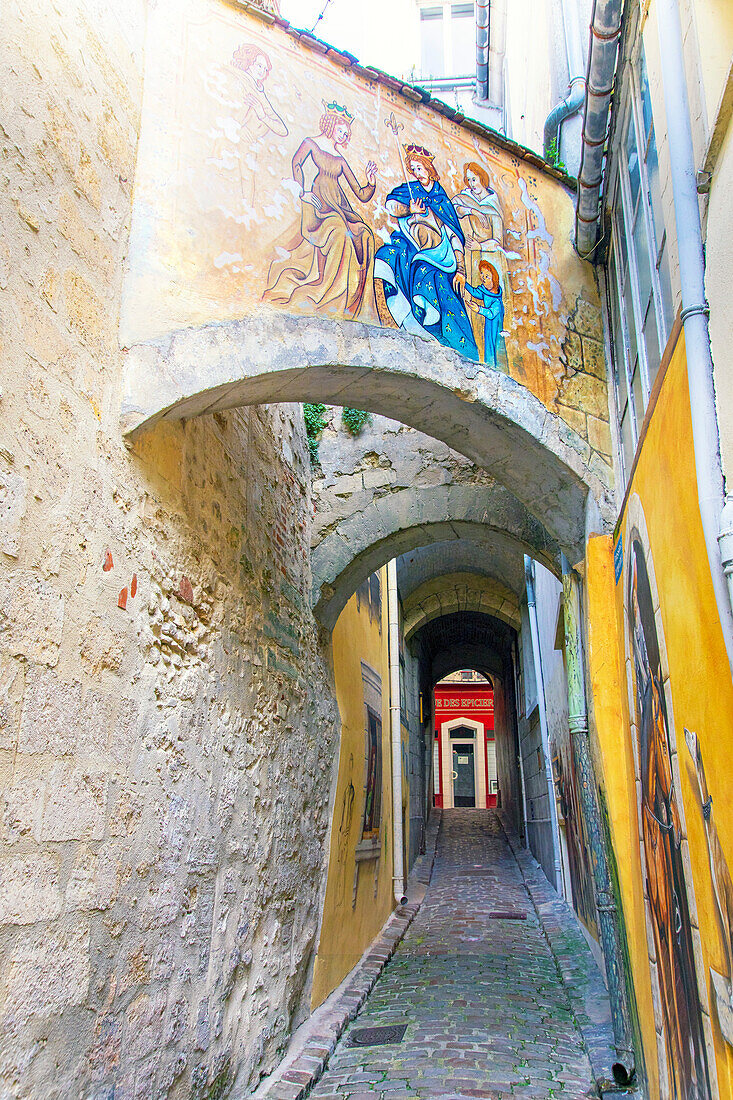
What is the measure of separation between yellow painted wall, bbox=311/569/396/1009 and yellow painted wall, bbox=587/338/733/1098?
2638 millimetres

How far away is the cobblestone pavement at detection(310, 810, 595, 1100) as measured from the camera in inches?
151

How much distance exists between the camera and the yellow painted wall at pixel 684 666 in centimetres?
178

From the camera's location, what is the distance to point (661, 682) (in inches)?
95.7

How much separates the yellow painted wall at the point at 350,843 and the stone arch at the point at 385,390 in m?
2.50

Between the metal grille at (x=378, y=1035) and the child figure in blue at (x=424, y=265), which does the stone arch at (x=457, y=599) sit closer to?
the metal grille at (x=378, y=1035)

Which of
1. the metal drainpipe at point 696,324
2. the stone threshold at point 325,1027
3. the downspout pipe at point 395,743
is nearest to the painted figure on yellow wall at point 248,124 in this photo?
the metal drainpipe at point 696,324

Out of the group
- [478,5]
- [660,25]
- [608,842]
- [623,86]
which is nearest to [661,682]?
[608,842]

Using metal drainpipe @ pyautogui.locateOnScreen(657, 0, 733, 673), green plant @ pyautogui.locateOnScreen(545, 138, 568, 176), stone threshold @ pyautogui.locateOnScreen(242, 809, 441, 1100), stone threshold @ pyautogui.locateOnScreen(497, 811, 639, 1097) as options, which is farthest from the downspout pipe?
metal drainpipe @ pyautogui.locateOnScreen(657, 0, 733, 673)

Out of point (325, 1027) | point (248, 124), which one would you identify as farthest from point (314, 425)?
point (325, 1027)

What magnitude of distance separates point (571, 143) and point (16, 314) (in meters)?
4.08

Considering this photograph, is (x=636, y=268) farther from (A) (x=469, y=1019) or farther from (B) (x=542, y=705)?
(B) (x=542, y=705)

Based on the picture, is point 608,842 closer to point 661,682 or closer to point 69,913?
point 661,682

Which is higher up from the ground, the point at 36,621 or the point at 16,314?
the point at 16,314

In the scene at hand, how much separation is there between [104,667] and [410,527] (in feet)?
11.1
